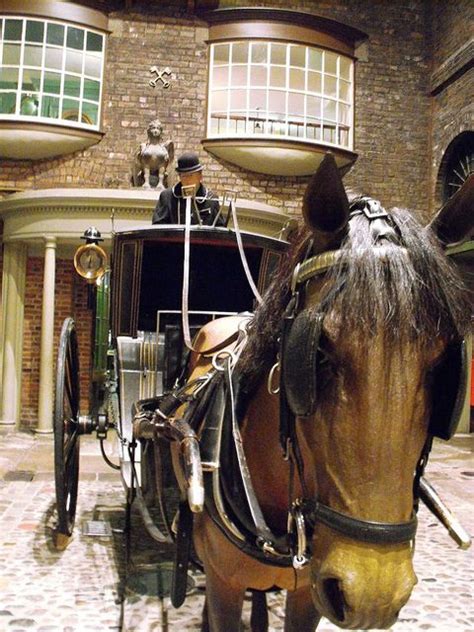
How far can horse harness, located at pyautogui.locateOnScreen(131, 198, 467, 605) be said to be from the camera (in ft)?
3.87

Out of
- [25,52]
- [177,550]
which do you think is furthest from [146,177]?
[177,550]

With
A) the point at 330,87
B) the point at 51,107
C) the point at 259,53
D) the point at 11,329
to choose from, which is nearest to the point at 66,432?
the point at 11,329

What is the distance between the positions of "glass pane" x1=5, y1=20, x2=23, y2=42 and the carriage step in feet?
26.4

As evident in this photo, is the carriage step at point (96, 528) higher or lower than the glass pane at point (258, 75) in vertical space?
lower

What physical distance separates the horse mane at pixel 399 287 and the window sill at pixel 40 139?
8725 millimetres

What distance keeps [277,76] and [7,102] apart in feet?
14.9

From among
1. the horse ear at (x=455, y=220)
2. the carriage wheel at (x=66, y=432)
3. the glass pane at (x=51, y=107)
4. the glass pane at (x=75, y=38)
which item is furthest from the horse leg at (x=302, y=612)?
the glass pane at (x=75, y=38)

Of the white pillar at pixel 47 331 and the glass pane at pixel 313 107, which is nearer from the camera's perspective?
the white pillar at pixel 47 331

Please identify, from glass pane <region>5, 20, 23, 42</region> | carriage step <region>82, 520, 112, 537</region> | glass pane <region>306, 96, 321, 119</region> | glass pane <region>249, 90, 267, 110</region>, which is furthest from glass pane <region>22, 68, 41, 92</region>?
carriage step <region>82, 520, 112, 537</region>

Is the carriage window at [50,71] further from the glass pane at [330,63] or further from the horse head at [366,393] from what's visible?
the horse head at [366,393]

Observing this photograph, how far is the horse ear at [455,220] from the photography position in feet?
4.35

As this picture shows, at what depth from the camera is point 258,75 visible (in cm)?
978

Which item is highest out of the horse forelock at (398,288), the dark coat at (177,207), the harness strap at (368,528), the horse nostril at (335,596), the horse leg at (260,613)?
the dark coat at (177,207)

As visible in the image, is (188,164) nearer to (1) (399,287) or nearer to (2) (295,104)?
(1) (399,287)
